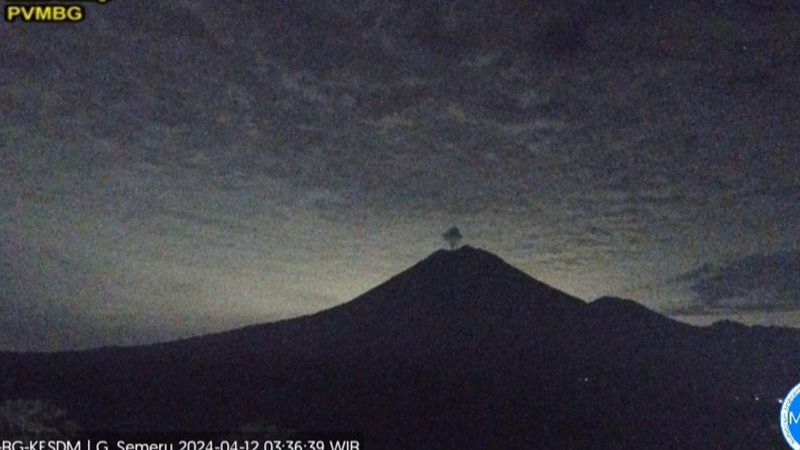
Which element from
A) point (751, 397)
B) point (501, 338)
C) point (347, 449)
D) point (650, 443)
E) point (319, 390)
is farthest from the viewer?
point (751, 397)

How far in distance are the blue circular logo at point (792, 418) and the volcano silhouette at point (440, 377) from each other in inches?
2768

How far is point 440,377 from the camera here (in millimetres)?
124688

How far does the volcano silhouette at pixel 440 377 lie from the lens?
9812cm

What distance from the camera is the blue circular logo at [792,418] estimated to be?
79.2 ft

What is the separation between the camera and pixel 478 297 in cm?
17412

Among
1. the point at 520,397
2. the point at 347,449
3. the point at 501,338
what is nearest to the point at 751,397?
the point at 501,338

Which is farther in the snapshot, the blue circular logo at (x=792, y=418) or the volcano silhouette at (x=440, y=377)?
the volcano silhouette at (x=440, y=377)

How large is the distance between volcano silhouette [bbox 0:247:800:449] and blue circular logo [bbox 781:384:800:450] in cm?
7030

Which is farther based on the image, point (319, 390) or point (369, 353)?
point (369, 353)

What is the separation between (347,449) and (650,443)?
9820 centimetres

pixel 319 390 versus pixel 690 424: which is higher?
pixel 319 390

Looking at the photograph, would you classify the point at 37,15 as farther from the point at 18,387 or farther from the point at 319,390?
the point at 18,387

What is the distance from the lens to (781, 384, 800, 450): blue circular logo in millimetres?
24125

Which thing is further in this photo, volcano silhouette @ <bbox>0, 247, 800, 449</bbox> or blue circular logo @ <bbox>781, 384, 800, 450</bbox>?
volcano silhouette @ <bbox>0, 247, 800, 449</bbox>
